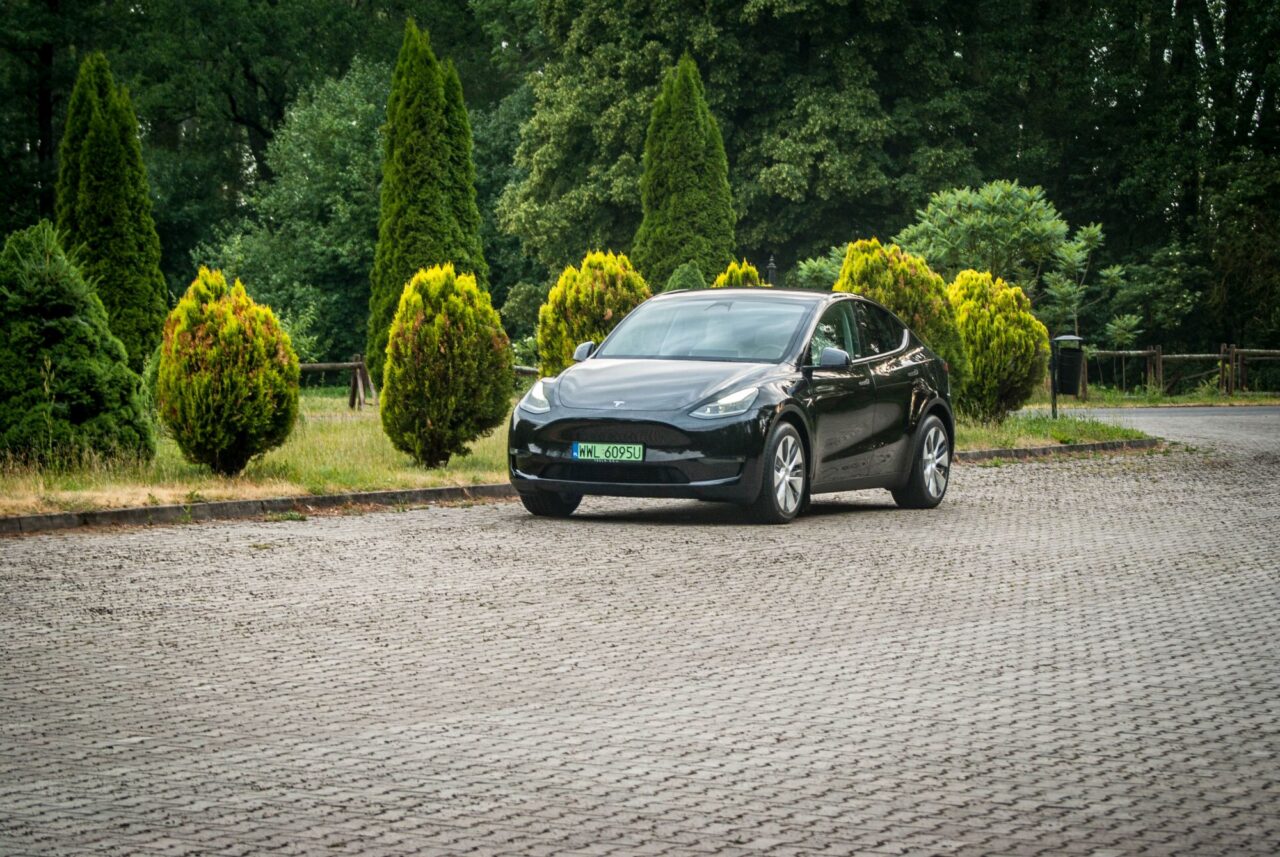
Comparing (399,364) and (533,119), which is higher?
(533,119)

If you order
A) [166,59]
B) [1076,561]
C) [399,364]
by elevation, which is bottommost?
[1076,561]

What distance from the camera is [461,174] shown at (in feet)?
108

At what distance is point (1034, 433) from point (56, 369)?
1366cm

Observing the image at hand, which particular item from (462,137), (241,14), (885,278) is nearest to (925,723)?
(885,278)

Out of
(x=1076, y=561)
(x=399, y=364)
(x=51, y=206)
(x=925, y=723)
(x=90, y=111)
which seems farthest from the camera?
(x=51, y=206)

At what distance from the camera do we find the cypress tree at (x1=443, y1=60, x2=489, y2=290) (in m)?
32.0

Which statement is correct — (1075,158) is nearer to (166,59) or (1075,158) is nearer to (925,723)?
(166,59)

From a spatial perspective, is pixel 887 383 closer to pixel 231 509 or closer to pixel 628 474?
pixel 628 474

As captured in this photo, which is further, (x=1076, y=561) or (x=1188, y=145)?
(x=1188, y=145)

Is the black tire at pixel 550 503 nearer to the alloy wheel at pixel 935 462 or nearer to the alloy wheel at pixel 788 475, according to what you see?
the alloy wheel at pixel 788 475

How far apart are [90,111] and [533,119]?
2001 centimetres

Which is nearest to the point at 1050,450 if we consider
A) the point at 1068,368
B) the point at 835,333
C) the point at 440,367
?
the point at 1068,368

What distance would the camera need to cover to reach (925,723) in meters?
6.43

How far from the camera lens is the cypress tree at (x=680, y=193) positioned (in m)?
39.7
